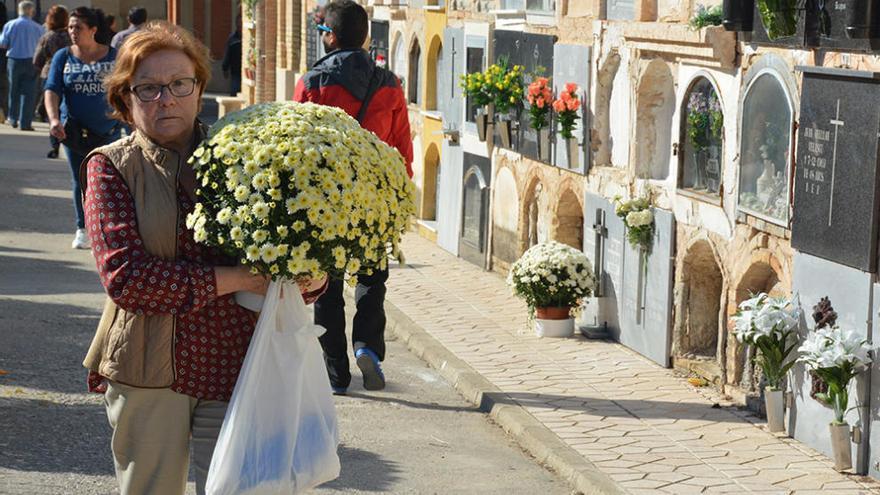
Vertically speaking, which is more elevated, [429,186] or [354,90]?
[354,90]

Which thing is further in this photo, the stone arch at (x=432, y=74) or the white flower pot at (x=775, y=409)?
the stone arch at (x=432, y=74)

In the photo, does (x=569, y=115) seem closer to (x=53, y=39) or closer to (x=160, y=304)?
(x=160, y=304)

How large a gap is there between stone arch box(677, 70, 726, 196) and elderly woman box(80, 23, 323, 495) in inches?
200

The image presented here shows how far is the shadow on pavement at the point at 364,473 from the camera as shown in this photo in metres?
6.75

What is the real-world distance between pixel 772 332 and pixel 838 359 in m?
0.66

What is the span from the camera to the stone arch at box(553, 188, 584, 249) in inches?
458

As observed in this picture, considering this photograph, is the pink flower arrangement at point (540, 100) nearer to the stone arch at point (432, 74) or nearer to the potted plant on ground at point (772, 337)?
the stone arch at point (432, 74)

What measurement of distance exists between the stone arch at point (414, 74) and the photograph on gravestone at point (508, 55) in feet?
9.29

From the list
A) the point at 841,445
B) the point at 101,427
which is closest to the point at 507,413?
the point at 841,445

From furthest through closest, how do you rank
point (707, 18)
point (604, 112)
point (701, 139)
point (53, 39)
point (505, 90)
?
point (53, 39), point (505, 90), point (604, 112), point (701, 139), point (707, 18)

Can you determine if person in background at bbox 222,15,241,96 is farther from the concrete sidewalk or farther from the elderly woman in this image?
the elderly woman

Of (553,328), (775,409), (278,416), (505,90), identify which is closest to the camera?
(278,416)

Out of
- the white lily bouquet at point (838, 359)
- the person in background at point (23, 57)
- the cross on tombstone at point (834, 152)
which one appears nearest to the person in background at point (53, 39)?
the person in background at point (23, 57)

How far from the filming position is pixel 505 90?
12.2m
